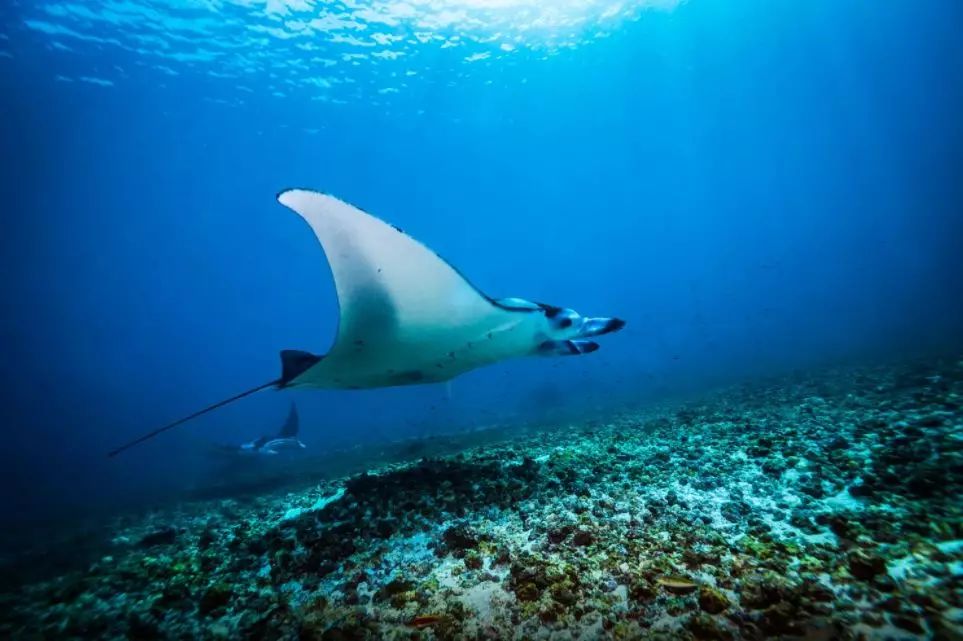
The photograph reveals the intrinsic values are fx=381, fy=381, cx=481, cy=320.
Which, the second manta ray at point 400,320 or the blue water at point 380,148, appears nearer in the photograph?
the second manta ray at point 400,320

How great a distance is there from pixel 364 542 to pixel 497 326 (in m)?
1.96

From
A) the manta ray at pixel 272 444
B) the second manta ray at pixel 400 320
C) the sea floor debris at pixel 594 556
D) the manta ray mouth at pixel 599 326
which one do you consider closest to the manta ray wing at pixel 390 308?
the second manta ray at pixel 400 320

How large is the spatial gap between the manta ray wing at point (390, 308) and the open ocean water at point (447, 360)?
30mm

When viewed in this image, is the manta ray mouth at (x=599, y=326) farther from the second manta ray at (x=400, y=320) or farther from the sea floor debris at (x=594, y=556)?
the sea floor debris at (x=594, y=556)

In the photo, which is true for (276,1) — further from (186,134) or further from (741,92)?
(741,92)

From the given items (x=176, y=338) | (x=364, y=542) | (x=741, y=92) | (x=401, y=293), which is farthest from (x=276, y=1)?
(x=176, y=338)

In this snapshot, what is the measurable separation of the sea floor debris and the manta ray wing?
121 centimetres

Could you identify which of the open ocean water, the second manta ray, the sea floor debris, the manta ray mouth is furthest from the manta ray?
the manta ray mouth

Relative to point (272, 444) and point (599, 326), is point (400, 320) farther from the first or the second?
point (272, 444)

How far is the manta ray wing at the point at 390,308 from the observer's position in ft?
8.43

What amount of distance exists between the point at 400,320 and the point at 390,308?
0.53ft

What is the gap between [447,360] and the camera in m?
3.82

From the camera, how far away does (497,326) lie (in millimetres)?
3395

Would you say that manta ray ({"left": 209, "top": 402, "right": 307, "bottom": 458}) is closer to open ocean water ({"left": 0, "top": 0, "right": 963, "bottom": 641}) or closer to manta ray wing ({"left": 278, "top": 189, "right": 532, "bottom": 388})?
open ocean water ({"left": 0, "top": 0, "right": 963, "bottom": 641})
